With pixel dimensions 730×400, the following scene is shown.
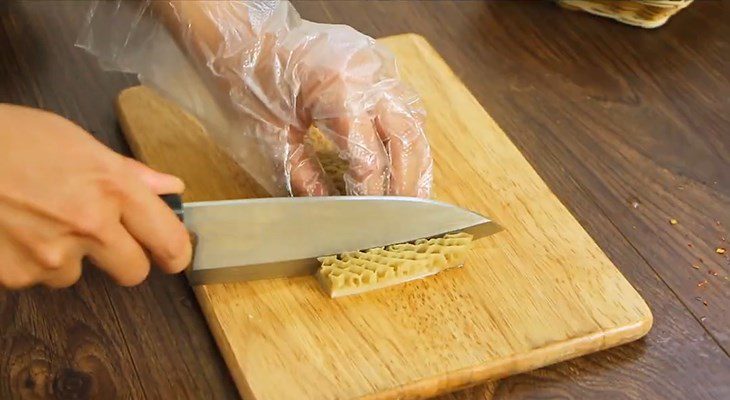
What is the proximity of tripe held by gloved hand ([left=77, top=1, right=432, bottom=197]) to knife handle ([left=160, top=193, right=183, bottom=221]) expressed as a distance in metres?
0.15

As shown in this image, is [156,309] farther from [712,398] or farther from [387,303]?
[712,398]

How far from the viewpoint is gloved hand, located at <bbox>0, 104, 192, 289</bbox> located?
0.58 m

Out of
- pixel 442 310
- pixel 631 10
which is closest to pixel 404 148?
pixel 442 310

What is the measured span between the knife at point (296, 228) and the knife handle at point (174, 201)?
0.05 feet

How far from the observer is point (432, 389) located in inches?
27.5

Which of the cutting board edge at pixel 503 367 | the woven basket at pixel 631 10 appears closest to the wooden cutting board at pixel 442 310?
the cutting board edge at pixel 503 367

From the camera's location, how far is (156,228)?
635 mm

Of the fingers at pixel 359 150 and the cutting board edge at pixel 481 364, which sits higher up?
the fingers at pixel 359 150

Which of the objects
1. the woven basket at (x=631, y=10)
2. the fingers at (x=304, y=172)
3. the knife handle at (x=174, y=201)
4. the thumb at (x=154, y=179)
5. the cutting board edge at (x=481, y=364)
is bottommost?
the cutting board edge at (x=481, y=364)

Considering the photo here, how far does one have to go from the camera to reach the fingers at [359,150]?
77 cm

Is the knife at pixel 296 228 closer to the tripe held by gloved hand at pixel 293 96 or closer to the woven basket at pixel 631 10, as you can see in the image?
the tripe held by gloved hand at pixel 293 96

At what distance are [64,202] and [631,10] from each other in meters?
0.77

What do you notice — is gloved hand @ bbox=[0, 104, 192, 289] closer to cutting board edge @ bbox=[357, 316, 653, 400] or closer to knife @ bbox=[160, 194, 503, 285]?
knife @ bbox=[160, 194, 503, 285]

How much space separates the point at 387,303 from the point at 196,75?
29cm
